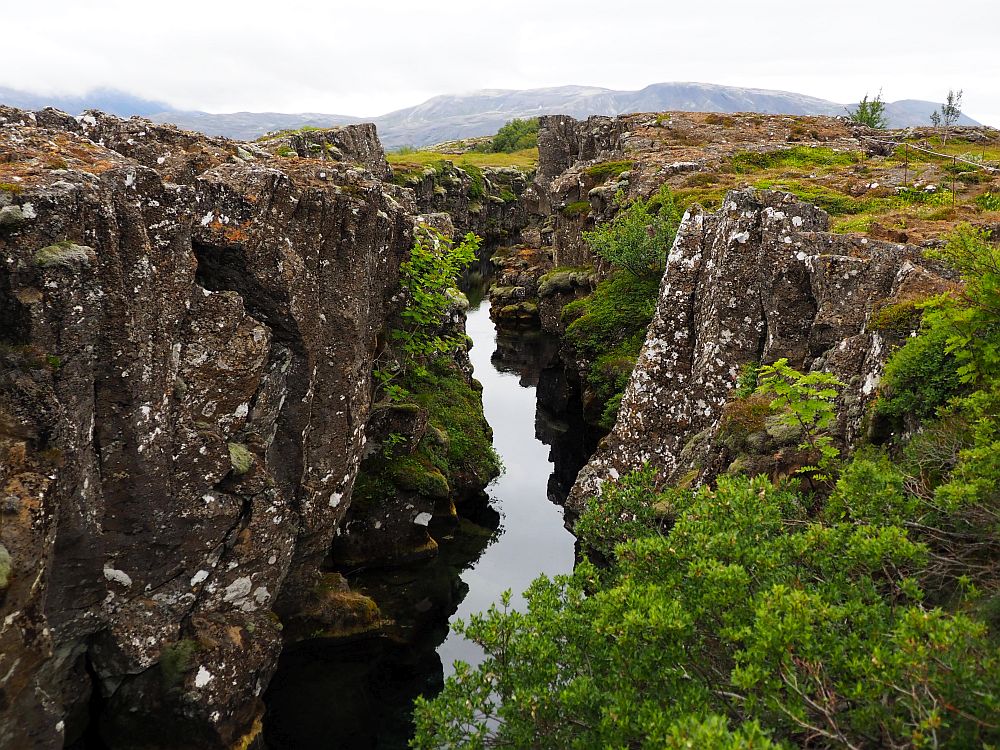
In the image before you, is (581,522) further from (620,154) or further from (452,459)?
(620,154)

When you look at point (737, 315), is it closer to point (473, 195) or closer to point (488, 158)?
point (473, 195)

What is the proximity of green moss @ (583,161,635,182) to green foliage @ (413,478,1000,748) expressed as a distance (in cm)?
5515

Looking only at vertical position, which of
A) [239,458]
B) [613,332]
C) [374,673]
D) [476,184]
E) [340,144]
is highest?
[340,144]

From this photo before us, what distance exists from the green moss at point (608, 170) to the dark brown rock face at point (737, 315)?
108 ft

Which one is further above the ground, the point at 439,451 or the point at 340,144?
the point at 340,144

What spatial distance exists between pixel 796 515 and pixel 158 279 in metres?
15.4

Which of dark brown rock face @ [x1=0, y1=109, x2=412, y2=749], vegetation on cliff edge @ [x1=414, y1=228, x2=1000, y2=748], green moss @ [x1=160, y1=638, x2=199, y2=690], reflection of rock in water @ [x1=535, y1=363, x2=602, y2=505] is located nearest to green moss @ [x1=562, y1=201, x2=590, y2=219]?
reflection of rock in water @ [x1=535, y1=363, x2=602, y2=505]

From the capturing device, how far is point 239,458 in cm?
1900

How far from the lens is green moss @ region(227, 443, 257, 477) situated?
18.8 meters

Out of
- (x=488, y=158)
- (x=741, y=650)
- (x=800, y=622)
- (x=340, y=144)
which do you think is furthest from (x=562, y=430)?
(x=488, y=158)

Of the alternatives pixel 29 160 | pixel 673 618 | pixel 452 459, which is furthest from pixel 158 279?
pixel 452 459

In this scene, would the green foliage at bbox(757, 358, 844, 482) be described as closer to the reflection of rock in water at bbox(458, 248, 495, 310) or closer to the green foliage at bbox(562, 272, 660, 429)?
the green foliage at bbox(562, 272, 660, 429)

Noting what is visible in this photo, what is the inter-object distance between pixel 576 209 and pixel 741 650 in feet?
199

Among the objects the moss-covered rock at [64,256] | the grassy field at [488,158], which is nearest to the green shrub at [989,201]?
the moss-covered rock at [64,256]
